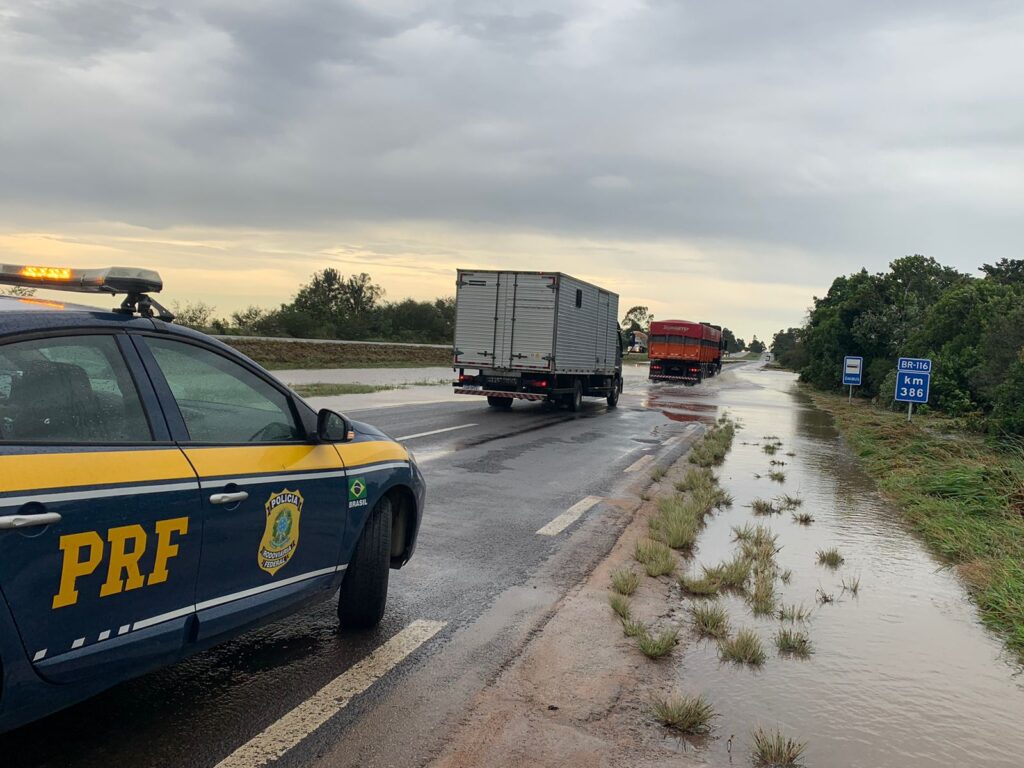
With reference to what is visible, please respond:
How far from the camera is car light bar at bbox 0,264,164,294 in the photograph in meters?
3.26

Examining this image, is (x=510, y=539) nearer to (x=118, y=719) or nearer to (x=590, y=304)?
(x=118, y=719)

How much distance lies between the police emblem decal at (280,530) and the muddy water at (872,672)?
1.94 metres

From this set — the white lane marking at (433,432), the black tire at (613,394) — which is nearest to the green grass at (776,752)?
the white lane marking at (433,432)

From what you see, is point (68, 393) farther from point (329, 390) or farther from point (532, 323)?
point (329, 390)

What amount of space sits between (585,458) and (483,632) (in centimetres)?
763

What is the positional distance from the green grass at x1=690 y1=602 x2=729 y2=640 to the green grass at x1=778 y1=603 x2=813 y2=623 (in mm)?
365

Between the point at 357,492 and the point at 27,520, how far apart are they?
1.84 m

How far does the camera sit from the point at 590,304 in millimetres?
21562

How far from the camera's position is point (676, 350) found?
42.8 meters

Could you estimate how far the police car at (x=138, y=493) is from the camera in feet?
8.32

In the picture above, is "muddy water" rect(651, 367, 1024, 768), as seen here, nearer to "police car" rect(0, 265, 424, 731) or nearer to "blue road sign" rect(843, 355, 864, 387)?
"police car" rect(0, 265, 424, 731)

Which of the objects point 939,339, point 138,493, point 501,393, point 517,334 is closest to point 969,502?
point 138,493

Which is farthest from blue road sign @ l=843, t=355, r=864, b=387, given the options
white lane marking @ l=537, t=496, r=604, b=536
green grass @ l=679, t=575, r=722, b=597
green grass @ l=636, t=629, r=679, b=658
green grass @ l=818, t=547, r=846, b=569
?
green grass @ l=636, t=629, r=679, b=658

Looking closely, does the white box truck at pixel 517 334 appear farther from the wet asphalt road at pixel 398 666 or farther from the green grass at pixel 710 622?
the green grass at pixel 710 622
